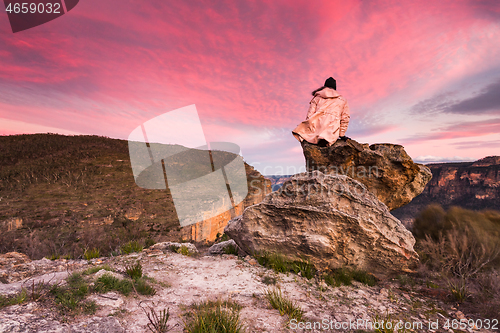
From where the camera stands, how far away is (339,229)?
4.57 m

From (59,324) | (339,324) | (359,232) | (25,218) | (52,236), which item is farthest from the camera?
(25,218)

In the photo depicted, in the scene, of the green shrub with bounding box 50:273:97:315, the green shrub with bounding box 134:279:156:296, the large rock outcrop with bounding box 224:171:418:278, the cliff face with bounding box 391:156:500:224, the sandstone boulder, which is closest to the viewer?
the green shrub with bounding box 50:273:97:315

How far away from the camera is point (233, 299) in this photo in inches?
132

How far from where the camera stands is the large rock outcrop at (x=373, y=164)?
17.0 ft

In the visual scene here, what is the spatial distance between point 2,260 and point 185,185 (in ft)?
78.3

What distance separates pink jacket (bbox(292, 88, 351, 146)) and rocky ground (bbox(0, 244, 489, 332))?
3.59 m

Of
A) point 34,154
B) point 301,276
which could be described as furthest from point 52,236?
point 34,154

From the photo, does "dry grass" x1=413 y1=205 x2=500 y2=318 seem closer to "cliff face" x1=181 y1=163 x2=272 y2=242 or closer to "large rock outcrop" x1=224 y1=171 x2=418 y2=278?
"large rock outcrop" x1=224 y1=171 x2=418 y2=278

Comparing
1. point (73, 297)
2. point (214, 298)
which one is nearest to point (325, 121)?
point (214, 298)

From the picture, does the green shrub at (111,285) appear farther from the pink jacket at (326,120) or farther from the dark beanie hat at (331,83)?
the dark beanie hat at (331,83)

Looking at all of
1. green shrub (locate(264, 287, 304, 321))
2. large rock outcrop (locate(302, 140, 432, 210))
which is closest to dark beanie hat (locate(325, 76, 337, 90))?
large rock outcrop (locate(302, 140, 432, 210))

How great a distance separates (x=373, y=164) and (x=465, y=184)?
7890 centimetres

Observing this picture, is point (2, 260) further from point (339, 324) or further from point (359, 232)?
point (359, 232)

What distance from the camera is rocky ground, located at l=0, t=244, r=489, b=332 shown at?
91.5 inches
